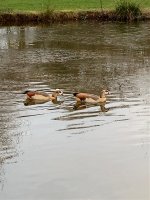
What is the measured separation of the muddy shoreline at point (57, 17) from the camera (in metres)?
39.4

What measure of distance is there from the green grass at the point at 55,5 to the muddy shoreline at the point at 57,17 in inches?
29.8

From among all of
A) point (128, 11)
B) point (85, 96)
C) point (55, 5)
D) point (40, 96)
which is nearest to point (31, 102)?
point (40, 96)

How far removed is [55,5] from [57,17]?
2.43 metres

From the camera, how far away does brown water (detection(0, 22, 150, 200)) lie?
1255 cm

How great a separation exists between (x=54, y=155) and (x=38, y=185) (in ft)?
5.98

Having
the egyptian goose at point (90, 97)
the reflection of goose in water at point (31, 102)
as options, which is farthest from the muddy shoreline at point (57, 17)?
the egyptian goose at point (90, 97)

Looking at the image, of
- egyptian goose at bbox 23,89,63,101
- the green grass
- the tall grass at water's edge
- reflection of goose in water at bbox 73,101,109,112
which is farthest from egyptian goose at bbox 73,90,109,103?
the green grass

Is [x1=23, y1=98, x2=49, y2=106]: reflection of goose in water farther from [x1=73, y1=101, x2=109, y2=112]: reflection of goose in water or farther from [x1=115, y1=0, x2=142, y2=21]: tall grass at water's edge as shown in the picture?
[x1=115, y1=0, x2=142, y2=21]: tall grass at water's edge

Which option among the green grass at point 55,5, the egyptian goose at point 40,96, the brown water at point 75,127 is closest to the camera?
the brown water at point 75,127

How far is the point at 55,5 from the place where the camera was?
41.8 meters

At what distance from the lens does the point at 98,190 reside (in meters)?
12.3

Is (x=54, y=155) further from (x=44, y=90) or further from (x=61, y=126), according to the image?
(x=44, y=90)

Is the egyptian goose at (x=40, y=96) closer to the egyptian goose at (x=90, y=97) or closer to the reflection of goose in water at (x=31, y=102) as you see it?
the reflection of goose in water at (x=31, y=102)

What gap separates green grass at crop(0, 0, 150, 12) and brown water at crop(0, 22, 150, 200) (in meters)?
11.4
